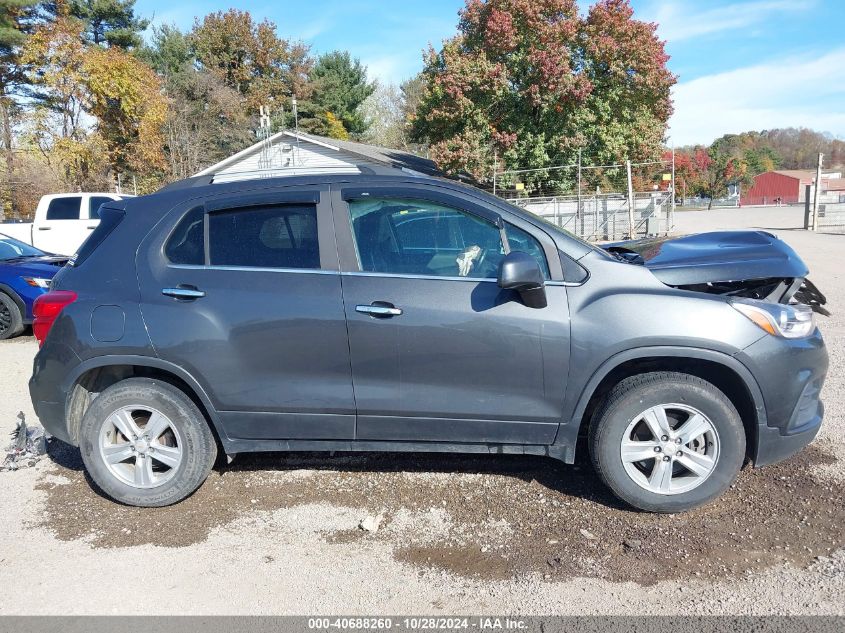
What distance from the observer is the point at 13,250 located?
976cm

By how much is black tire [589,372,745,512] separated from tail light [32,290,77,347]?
3124 millimetres

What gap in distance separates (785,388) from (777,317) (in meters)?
0.38

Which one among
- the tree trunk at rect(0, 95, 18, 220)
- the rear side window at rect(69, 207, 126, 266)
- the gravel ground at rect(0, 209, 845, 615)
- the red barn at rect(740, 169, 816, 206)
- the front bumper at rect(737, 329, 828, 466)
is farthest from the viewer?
the red barn at rect(740, 169, 816, 206)

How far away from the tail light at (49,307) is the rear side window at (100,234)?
0.22m

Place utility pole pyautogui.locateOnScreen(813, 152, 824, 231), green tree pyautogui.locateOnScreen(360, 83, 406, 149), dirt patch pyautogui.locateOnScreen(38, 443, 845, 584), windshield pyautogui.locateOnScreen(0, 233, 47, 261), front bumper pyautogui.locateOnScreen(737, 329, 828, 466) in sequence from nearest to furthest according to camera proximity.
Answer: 1. dirt patch pyautogui.locateOnScreen(38, 443, 845, 584)
2. front bumper pyautogui.locateOnScreen(737, 329, 828, 466)
3. windshield pyautogui.locateOnScreen(0, 233, 47, 261)
4. utility pole pyautogui.locateOnScreen(813, 152, 824, 231)
5. green tree pyautogui.locateOnScreen(360, 83, 406, 149)

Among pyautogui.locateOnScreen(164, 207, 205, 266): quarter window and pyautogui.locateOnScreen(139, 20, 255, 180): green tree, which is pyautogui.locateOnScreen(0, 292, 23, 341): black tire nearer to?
pyautogui.locateOnScreen(164, 207, 205, 266): quarter window

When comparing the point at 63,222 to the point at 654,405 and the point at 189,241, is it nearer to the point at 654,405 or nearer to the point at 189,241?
the point at 189,241

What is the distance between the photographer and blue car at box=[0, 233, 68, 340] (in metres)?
8.67

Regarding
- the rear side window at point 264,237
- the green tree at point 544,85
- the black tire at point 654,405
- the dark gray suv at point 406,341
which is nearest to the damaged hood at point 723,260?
the dark gray suv at point 406,341

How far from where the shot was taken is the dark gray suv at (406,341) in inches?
134

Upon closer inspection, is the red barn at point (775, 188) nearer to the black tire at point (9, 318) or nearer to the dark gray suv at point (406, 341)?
the black tire at point (9, 318)

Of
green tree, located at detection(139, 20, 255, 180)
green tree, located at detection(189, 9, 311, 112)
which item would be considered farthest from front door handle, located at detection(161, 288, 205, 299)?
green tree, located at detection(189, 9, 311, 112)

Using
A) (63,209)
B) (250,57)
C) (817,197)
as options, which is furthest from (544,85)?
(250,57)

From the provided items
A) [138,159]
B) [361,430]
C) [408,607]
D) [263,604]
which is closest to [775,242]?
[361,430]
